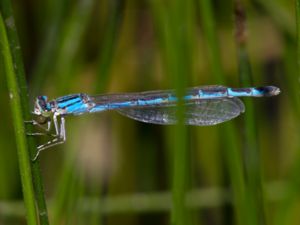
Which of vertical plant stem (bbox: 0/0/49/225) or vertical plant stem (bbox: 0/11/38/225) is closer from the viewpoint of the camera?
vertical plant stem (bbox: 0/11/38/225)

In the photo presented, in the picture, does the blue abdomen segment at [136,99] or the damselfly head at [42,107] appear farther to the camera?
the blue abdomen segment at [136,99]

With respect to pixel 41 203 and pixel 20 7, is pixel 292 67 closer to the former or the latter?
pixel 41 203

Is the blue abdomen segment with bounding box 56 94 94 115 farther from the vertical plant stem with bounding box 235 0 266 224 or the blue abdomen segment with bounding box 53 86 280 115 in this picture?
the vertical plant stem with bounding box 235 0 266 224

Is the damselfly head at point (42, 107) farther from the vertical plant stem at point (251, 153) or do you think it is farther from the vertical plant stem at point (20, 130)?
the vertical plant stem at point (20, 130)

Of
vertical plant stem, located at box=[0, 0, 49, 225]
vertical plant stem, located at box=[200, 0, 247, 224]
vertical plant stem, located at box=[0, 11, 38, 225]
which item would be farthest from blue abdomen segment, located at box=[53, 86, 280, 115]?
vertical plant stem, located at box=[0, 11, 38, 225]

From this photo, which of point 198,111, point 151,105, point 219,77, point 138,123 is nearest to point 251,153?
point 219,77

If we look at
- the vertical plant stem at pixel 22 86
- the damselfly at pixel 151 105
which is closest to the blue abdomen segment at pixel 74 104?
the damselfly at pixel 151 105

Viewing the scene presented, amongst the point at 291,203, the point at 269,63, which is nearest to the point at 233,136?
the point at 291,203
